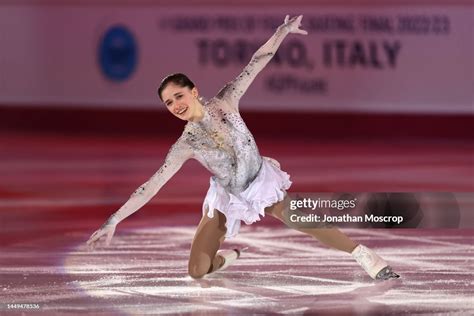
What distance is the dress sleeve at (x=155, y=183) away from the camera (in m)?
4.59

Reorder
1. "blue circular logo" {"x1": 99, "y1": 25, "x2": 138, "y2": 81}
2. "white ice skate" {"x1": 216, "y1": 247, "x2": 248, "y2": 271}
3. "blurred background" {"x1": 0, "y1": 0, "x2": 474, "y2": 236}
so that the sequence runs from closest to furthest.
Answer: "white ice skate" {"x1": 216, "y1": 247, "x2": 248, "y2": 271}
"blurred background" {"x1": 0, "y1": 0, "x2": 474, "y2": 236}
"blue circular logo" {"x1": 99, "y1": 25, "x2": 138, "y2": 81}

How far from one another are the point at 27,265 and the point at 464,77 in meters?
7.41

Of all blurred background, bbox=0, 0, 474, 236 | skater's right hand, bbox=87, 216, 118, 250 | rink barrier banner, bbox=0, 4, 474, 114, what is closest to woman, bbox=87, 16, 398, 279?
skater's right hand, bbox=87, 216, 118, 250

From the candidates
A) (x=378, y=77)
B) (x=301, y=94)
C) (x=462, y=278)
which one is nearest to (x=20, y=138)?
(x=301, y=94)

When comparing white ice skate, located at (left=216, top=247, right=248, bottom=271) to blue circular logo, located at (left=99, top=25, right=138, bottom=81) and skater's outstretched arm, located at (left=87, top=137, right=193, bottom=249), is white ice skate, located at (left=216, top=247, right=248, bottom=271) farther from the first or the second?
blue circular logo, located at (left=99, top=25, right=138, bottom=81)

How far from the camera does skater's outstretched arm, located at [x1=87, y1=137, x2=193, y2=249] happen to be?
443 centimetres

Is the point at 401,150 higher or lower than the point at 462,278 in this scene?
lower

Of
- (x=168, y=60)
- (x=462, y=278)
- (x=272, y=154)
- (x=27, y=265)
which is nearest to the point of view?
(x=462, y=278)

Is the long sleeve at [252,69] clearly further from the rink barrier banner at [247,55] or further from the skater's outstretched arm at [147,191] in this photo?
the rink barrier banner at [247,55]

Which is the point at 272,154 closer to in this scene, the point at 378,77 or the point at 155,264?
the point at 378,77

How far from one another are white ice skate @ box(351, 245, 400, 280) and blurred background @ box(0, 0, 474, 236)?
13.0ft

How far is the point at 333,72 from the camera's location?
12.4 metres

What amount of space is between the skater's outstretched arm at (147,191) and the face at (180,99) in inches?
7.1

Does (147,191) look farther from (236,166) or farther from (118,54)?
(118,54)
